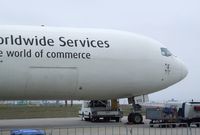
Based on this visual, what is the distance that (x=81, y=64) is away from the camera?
22.6 meters

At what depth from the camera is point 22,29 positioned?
22.1 meters

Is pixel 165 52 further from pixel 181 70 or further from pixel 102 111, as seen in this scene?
pixel 102 111

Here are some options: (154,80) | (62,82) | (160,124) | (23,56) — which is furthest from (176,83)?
(23,56)

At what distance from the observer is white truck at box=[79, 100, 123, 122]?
26.1 meters

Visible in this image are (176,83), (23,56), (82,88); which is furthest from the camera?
(176,83)

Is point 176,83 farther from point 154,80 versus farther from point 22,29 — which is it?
point 22,29

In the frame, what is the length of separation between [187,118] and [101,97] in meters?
4.33

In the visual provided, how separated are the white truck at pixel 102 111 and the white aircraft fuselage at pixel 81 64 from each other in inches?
66.3

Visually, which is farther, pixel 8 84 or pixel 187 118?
pixel 187 118

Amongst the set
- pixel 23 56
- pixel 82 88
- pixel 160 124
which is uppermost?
pixel 23 56

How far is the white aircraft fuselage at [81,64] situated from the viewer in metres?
21.6

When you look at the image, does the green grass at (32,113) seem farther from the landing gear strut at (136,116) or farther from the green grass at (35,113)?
the landing gear strut at (136,116)

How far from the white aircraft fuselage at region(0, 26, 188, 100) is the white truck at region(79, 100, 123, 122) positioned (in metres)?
1.69

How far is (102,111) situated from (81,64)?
14.6 feet
